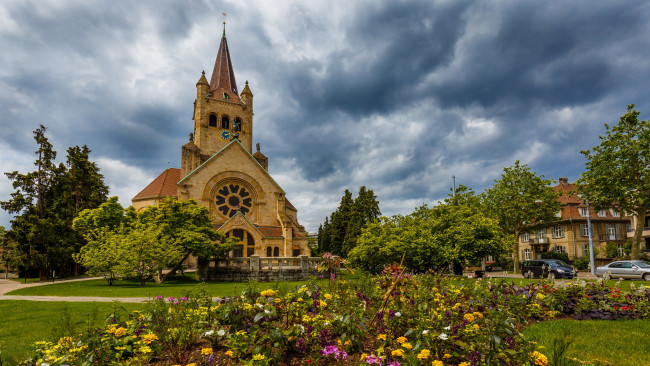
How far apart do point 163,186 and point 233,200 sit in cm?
1254

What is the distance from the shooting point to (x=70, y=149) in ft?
119

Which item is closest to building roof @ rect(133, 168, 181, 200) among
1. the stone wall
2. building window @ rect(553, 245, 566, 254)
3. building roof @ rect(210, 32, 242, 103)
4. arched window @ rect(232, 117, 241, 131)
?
arched window @ rect(232, 117, 241, 131)

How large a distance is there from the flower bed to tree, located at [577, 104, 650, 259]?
28.1m

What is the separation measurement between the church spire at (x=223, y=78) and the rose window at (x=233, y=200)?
741 inches

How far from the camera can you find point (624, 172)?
88.9ft

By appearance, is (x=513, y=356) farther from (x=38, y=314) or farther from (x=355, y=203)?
(x=355, y=203)

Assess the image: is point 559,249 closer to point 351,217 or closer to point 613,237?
point 613,237

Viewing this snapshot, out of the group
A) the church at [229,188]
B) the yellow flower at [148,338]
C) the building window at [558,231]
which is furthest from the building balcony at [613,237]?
the yellow flower at [148,338]

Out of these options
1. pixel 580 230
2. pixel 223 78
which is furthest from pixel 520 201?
pixel 223 78

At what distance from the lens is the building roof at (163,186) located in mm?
43138

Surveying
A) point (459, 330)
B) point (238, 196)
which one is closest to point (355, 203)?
point (238, 196)

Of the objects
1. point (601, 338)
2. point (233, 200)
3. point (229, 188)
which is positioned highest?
point (229, 188)

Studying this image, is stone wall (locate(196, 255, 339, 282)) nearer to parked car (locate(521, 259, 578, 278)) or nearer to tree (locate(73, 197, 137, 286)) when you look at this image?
tree (locate(73, 197, 137, 286))

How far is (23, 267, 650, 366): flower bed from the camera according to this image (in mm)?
4297
